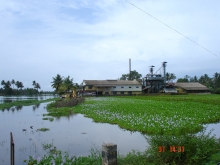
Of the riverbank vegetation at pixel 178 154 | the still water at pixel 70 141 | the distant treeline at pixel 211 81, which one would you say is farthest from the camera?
the distant treeline at pixel 211 81

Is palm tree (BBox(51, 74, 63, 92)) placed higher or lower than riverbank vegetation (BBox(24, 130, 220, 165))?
higher

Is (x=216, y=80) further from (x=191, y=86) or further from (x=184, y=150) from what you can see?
(x=184, y=150)

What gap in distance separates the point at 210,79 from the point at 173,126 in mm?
69295

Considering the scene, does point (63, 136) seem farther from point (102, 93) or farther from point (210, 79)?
point (210, 79)

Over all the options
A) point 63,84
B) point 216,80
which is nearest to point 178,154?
point 63,84

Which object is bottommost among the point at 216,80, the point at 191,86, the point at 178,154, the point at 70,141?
the point at 70,141

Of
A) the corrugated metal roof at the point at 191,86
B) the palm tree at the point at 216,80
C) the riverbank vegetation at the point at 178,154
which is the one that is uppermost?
the palm tree at the point at 216,80

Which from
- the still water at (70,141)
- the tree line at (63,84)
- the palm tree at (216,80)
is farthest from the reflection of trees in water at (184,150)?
the palm tree at (216,80)

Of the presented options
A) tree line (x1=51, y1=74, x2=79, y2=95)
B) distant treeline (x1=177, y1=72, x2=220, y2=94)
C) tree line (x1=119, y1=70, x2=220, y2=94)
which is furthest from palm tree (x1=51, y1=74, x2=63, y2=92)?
distant treeline (x1=177, y1=72, x2=220, y2=94)

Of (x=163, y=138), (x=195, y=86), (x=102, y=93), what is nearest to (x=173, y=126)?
(x=163, y=138)

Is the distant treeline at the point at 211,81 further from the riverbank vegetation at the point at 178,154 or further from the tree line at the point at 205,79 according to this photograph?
the riverbank vegetation at the point at 178,154
